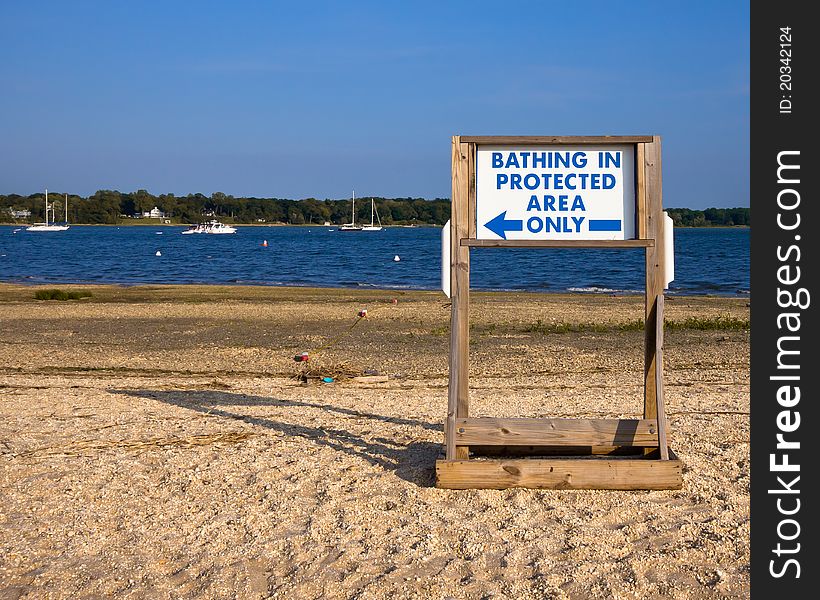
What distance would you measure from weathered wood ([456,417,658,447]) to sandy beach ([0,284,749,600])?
41 cm

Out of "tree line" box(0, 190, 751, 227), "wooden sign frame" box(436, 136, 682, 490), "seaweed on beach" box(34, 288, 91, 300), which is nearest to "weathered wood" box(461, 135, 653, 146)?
"wooden sign frame" box(436, 136, 682, 490)

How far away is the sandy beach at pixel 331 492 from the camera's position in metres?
4.30

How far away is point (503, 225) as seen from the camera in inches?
219

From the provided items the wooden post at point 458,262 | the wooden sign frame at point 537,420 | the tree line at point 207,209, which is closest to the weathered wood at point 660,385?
the wooden sign frame at point 537,420

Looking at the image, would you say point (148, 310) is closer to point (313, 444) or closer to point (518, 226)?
point (313, 444)

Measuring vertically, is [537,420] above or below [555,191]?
below

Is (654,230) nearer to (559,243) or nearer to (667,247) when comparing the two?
(667,247)

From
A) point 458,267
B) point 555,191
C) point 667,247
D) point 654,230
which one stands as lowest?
point 458,267

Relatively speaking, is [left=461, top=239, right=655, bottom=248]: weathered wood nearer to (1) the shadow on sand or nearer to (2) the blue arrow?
(2) the blue arrow

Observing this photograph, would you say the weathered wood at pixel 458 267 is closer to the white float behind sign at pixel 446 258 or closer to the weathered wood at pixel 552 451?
the white float behind sign at pixel 446 258

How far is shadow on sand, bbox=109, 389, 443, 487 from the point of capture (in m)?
6.07

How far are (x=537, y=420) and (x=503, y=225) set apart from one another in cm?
129

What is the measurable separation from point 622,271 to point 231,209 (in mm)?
143981

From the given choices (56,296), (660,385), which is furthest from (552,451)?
(56,296)
